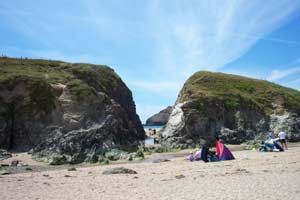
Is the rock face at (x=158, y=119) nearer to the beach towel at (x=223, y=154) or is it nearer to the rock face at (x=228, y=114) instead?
the rock face at (x=228, y=114)

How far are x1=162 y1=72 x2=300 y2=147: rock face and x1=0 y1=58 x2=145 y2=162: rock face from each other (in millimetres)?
8884

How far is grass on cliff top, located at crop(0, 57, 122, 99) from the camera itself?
45562 millimetres

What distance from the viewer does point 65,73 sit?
52.5 metres

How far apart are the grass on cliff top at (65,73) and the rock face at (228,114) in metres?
14.1

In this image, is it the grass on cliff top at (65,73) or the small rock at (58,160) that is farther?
the grass on cliff top at (65,73)

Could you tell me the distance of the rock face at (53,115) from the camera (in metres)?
38.0

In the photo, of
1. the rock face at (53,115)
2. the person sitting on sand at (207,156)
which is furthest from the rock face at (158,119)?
the person sitting on sand at (207,156)

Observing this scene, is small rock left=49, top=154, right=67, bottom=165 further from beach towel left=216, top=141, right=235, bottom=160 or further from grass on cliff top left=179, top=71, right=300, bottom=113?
grass on cliff top left=179, top=71, right=300, bottom=113

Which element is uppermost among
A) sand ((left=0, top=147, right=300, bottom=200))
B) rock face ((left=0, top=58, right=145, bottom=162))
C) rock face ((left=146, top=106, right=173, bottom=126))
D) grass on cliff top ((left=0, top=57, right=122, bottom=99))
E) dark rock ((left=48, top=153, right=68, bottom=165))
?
rock face ((left=146, top=106, right=173, bottom=126))

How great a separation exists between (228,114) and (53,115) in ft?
83.6

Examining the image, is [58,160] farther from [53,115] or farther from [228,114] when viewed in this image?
[228,114]

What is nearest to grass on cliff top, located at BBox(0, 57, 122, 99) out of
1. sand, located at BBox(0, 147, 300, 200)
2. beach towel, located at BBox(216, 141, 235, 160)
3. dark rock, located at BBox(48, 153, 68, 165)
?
dark rock, located at BBox(48, 153, 68, 165)

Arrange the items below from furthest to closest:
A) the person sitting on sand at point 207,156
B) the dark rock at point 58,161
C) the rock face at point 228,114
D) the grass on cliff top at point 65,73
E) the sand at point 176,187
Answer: the rock face at point 228,114
the grass on cliff top at point 65,73
the dark rock at point 58,161
the person sitting on sand at point 207,156
the sand at point 176,187

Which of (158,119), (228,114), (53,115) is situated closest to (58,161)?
(53,115)
